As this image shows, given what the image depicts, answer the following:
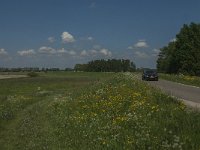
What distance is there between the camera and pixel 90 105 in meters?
19.3

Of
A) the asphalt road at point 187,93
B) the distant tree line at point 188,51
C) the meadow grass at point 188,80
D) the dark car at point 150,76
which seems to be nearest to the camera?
the asphalt road at point 187,93

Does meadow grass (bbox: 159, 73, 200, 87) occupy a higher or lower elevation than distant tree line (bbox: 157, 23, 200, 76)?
lower

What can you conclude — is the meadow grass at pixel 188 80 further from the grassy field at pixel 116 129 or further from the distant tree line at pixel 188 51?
the distant tree line at pixel 188 51

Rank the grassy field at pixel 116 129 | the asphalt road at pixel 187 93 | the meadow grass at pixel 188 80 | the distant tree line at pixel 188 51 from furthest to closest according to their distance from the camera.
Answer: the distant tree line at pixel 188 51
the meadow grass at pixel 188 80
the asphalt road at pixel 187 93
the grassy field at pixel 116 129

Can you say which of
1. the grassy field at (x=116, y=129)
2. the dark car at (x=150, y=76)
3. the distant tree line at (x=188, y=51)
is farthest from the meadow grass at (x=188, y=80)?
the distant tree line at (x=188, y=51)

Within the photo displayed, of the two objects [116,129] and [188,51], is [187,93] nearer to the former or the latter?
[116,129]

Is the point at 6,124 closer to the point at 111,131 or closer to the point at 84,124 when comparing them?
the point at 84,124

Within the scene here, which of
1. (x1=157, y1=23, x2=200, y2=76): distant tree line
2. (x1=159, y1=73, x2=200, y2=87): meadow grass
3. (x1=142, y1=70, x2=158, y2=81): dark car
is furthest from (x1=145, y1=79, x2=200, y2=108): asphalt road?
(x1=157, y1=23, x2=200, y2=76): distant tree line

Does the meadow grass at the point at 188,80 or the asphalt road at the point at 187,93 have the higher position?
the meadow grass at the point at 188,80

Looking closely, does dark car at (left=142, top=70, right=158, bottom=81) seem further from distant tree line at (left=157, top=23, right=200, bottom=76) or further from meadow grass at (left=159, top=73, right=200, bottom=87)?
distant tree line at (left=157, top=23, right=200, bottom=76)

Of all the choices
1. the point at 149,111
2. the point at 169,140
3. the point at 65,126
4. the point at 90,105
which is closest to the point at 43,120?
the point at 90,105

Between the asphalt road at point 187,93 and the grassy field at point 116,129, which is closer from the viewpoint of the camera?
the grassy field at point 116,129

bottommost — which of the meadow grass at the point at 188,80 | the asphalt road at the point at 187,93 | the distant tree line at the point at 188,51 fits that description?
the asphalt road at the point at 187,93

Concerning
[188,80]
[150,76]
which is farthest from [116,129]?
[150,76]
